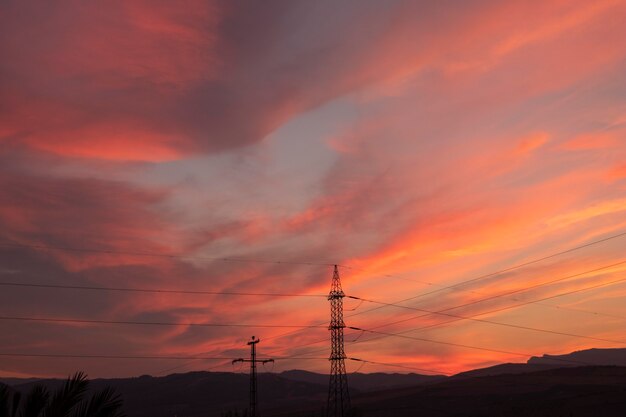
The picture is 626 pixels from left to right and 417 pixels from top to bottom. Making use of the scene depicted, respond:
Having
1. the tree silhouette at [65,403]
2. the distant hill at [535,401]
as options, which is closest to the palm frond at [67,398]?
the tree silhouette at [65,403]

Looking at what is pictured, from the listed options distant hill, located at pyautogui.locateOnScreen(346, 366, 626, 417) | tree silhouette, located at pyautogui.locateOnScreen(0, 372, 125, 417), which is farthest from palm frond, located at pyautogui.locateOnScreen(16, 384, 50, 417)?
distant hill, located at pyautogui.locateOnScreen(346, 366, 626, 417)

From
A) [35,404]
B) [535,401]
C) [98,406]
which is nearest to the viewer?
[35,404]

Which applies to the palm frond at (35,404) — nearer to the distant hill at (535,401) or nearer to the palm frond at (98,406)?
the palm frond at (98,406)

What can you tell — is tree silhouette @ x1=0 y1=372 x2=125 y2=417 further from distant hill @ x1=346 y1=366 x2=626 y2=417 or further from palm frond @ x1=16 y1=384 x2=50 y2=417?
distant hill @ x1=346 y1=366 x2=626 y2=417

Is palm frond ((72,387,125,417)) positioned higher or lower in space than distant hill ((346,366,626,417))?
lower

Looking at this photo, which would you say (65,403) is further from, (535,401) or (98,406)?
(535,401)

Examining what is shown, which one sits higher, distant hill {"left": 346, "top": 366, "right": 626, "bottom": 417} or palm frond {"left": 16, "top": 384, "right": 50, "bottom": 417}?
distant hill {"left": 346, "top": 366, "right": 626, "bottom": 417}

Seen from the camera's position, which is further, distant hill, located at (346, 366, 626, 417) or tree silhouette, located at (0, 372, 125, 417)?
distant hill, located at (346, 366, 626, 417)

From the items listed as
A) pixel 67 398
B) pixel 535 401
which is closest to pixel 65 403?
pixel 67 398

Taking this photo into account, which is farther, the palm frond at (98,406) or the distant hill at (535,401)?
the distant hill at (535,401)

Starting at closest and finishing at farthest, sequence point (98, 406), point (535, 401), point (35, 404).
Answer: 1. point (35, 404)
2. point (98, 406)
3. point (535, 401)

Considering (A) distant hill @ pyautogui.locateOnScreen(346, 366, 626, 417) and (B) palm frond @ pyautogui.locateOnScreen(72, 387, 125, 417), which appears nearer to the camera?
(B) palm frond @ pyautogui.locateOnScreen(72, 387, 125, 417)

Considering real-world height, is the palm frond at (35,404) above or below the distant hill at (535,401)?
below

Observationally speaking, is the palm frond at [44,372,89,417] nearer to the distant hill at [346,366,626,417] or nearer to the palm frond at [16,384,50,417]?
the palm frond at [16,384,50,417]
